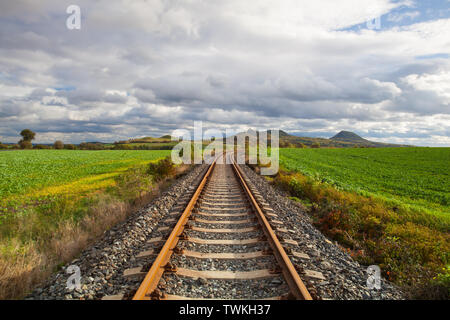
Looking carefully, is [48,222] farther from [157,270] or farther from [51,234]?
[157,270]

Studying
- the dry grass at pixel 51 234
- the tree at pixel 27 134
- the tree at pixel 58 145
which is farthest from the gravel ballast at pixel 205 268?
the tree at pixel 27 134

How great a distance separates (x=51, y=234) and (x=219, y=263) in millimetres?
4544

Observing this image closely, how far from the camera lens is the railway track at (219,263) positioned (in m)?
3.07

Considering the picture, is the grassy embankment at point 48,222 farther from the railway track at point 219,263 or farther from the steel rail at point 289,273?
the steel rail at point 289,273

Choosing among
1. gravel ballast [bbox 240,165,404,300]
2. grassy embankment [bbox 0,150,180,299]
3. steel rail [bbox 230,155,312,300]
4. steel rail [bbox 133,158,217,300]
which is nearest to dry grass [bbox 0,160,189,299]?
grassy embankment [bbox 0,150,180,299]

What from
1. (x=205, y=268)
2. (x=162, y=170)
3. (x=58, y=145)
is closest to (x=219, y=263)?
(x=205, y=268)

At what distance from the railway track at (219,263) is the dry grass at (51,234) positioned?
162 cm

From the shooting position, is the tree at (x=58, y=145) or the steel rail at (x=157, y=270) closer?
the steel rail at (x=157, y=270)

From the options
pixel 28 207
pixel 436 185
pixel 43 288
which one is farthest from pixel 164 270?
pixel 436 185

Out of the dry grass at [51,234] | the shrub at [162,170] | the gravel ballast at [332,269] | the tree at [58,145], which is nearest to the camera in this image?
the gravel ballast at [332,269]

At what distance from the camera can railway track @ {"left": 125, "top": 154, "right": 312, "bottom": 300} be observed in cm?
307

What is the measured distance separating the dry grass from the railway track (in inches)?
63.6
